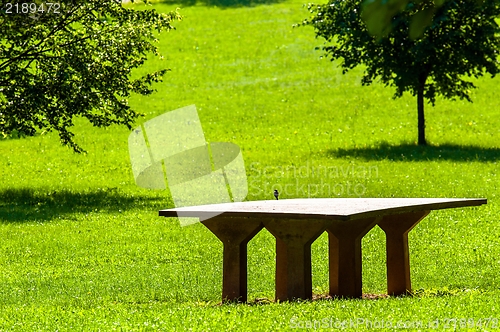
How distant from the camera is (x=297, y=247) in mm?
7875

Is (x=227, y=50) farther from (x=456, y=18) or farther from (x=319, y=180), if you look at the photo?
(x=319, y=180)

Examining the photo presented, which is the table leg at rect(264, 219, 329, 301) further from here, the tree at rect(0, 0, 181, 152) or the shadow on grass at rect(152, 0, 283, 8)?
the shadow on grass at rect(152, 0, 283, 8)

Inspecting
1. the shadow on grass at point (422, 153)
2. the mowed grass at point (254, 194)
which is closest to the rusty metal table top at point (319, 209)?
the mowed grass at point (254, 194)

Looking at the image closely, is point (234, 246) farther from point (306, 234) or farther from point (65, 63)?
point (65, 63)

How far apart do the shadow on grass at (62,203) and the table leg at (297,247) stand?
8.96 metres

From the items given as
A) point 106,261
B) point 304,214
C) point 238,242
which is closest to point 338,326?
point 304,214

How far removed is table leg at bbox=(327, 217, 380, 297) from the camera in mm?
8367

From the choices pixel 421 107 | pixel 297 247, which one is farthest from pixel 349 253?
pixel 421 107

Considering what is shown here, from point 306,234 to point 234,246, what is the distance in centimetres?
84

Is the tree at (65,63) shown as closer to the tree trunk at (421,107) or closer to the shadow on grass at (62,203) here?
the shadow on grass at (62,203)

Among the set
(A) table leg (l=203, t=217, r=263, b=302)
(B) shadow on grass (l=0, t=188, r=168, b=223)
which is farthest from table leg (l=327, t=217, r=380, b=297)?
(B) shadow on grass (l=0, t=188, r=168, b=223)

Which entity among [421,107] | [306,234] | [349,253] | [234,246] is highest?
[306,234]

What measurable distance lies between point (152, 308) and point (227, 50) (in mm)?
35425

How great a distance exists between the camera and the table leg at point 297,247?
7.75m
